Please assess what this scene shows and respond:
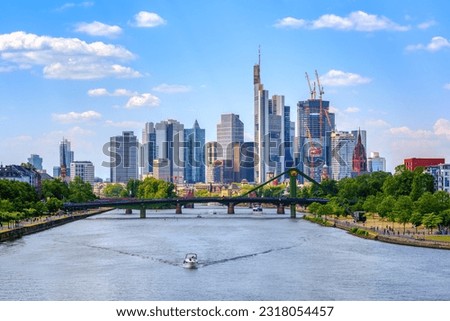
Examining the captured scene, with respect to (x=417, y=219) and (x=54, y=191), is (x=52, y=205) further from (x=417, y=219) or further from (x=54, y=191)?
(x=417, y=219)

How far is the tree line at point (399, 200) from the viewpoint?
227ft

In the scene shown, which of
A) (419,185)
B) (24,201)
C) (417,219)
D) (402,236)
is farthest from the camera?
(24,201)

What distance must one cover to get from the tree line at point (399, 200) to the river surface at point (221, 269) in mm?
6523

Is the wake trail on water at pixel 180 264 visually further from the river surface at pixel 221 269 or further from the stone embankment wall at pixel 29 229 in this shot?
the stone embankment wall at pixel 29 229

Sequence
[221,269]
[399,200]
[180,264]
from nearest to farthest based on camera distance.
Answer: [221,269]
[180,264]
[399,200]

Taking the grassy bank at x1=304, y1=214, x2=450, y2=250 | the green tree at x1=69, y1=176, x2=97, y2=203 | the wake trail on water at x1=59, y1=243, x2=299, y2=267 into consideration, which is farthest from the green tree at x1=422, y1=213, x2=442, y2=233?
the green tree at x1=69, y1=176, x2=97, y2=203

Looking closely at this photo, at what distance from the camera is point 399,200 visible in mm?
78562

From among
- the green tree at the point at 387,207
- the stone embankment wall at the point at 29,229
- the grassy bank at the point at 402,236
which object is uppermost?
the green tree at the point at 387,207

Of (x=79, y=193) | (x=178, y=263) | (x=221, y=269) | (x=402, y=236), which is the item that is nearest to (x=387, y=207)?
(x=402, y=236)

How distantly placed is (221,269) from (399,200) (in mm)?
33446

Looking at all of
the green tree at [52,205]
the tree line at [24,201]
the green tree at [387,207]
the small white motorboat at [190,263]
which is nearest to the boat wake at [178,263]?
the small white motorboat at [190,263]

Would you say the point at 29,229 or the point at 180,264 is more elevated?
the point at 29,229

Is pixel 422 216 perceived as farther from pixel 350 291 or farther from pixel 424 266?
pixel 350 291
